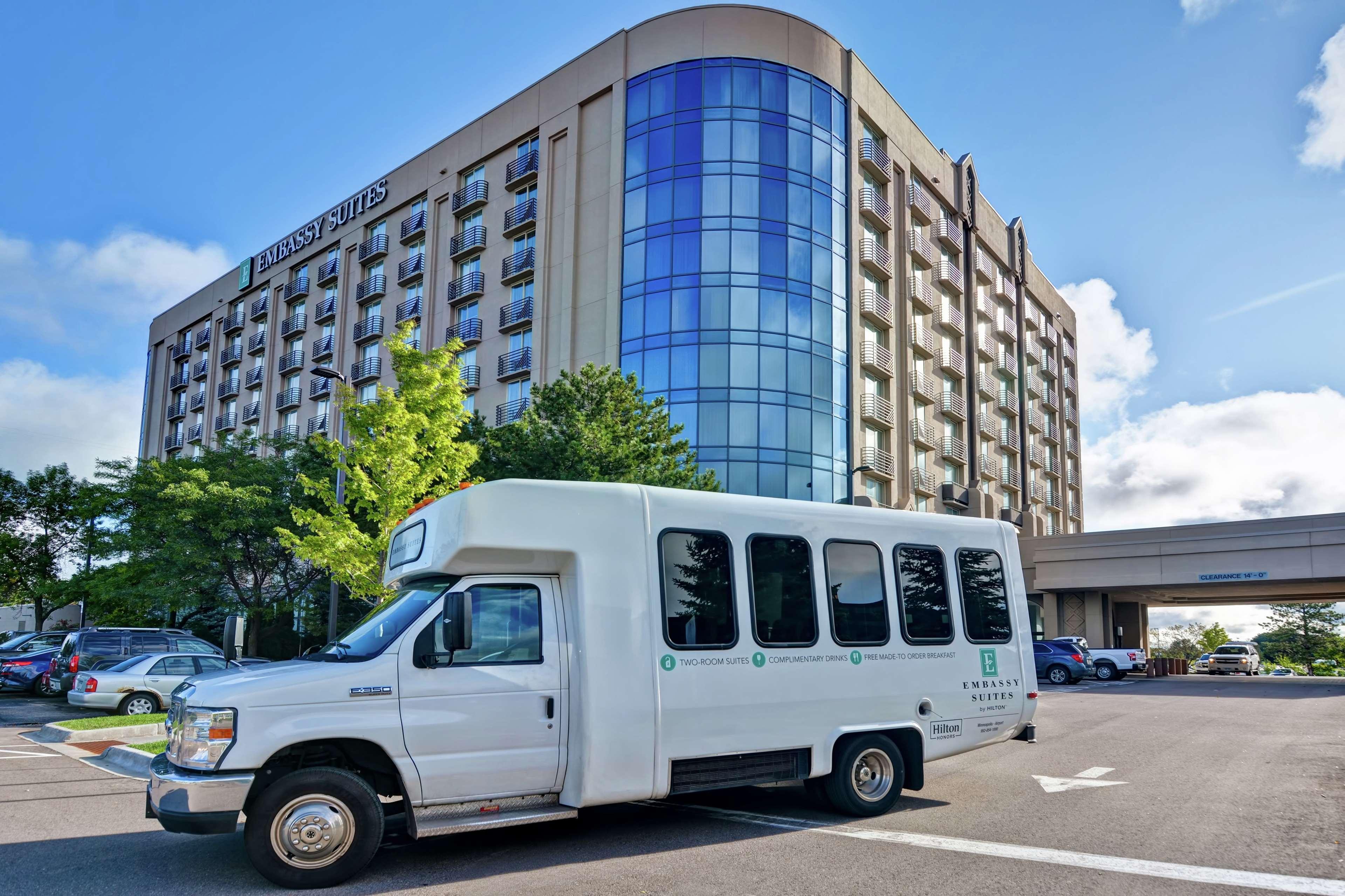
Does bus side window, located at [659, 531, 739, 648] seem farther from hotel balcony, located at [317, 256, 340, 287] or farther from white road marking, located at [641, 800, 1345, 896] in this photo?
hotel balcony, located at [317, 256, 340, 287]

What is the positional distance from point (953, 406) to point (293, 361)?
3554cm

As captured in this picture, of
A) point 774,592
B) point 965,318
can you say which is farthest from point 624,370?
point 774,592

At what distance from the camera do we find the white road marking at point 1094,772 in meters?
10.5

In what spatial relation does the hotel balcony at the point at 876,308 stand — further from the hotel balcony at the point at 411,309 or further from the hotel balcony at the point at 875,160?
the hotel balcony at the point at 411,309

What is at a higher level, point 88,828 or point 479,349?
point 479,349

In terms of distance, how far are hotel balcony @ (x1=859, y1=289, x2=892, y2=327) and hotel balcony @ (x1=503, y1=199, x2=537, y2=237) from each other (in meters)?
13.9

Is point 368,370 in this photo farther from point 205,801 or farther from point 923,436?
point 205,801

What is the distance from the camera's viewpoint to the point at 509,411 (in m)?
39.9

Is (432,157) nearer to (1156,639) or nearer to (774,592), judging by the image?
(774,592)

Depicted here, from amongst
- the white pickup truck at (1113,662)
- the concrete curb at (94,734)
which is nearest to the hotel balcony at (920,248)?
the white pickup truck at (1113,662)

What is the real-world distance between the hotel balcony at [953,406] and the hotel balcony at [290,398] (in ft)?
111

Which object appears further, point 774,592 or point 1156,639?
point 1156,639

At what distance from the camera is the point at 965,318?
50500mm

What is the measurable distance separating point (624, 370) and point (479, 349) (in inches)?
393
